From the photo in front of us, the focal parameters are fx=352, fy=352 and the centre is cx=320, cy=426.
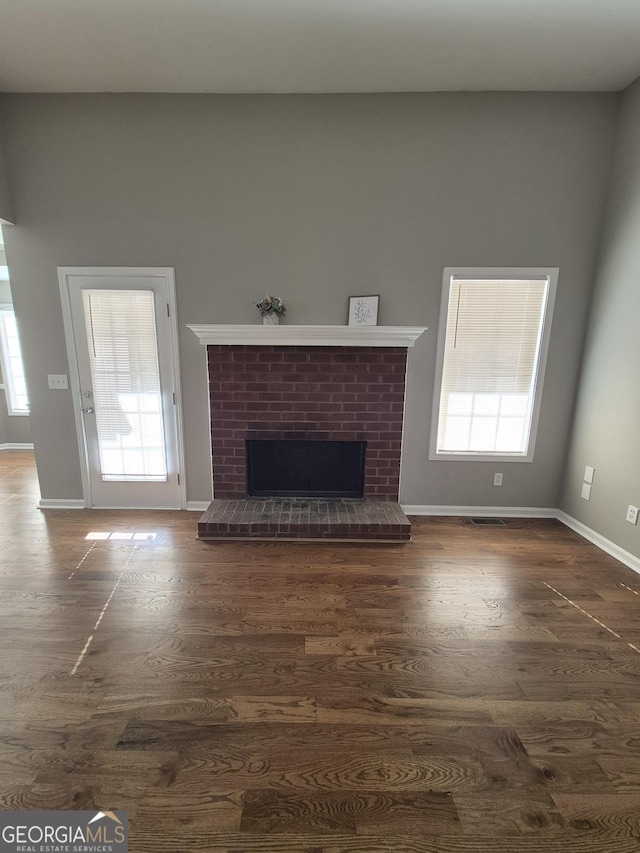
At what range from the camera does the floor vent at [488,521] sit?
3.03 metres

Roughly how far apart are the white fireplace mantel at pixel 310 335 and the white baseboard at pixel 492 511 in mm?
1481

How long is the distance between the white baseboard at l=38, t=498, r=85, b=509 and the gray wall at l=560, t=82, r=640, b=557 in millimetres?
4412

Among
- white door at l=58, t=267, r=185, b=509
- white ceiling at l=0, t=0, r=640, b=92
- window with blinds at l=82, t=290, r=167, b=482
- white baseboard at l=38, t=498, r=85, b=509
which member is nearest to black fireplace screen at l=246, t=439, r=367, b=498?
white door at l=58, t=267, r=185, b=509

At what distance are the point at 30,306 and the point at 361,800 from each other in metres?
3.79

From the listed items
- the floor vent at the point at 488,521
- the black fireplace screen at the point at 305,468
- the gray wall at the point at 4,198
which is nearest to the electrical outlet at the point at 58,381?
the gray wall at the point at 4,198

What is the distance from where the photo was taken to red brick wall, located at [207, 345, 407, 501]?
2.96 meters

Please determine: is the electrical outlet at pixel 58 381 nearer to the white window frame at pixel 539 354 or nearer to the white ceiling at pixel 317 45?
the white ceiling at pixel 317 45

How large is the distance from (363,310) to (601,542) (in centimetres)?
259

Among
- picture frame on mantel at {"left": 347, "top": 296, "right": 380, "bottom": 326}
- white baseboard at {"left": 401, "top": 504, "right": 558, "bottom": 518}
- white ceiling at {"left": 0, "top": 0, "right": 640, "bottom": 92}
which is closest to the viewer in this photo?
white ceiling at {"left": 0, "top": 0, "right": 640, "bottom": 92}

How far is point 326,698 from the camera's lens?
57.7 inches

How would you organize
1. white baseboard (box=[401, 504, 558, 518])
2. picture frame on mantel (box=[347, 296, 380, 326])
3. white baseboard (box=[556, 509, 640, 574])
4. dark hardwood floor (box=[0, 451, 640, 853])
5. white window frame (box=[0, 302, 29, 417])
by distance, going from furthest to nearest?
white window frame (box=[0, 302, 29, 417]) → white baseboard (box=[401, 504, 558, 518]) → picture frame on mantel (box=[347, 296, 380, 326]) → white baseboard (box=[556, 509, 640, 574]) → dark hardwood floor (box=[0, 451, 640, 853])

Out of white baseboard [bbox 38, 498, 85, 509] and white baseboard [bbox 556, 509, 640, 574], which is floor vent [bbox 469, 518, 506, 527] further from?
white baseboard [bbox 38, 498, 85, 509]

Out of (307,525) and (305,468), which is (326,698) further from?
(305,468)

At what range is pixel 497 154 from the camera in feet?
8.77
